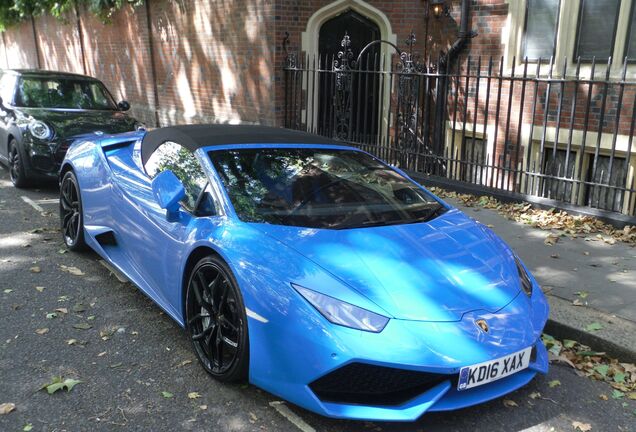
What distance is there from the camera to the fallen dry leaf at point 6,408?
9.60ft

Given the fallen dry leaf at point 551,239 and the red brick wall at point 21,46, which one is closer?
the fallen dry leaf at point 551,239

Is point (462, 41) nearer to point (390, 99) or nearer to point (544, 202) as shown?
point (390, 99)

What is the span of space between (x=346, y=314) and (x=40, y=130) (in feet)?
21.2

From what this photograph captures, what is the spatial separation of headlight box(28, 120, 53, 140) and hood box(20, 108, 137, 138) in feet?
0.25

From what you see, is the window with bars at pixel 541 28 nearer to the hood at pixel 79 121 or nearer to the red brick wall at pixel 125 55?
the hood at pixel 79 121

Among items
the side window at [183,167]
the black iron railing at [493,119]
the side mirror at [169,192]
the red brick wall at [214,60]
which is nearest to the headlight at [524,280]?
the side window at [183,167]

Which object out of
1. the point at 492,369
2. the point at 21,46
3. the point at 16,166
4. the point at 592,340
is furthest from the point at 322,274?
the point at 21,46

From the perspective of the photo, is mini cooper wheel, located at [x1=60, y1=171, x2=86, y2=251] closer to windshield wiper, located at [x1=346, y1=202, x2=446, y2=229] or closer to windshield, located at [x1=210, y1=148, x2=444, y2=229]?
windshield, located at [x1=210, y1=148, x2=444, y2=229]

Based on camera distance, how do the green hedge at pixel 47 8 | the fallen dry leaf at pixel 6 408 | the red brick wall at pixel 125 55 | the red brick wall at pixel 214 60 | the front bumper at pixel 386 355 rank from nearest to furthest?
the front bumper at pixel 386 355
the fallen dry leaf at pixel 6 408
the red brick wall at pixel 214 60
the red brick wall at pixel 125 55
the green hedge at pixel 47 8

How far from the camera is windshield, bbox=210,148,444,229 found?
11.3 feet

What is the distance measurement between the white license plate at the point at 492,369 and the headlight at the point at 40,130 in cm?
678

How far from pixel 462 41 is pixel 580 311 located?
22.6 feet

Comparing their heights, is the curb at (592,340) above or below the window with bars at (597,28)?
below

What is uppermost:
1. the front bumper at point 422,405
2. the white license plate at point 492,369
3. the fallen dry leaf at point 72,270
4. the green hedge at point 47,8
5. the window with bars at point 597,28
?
the green hedge at point 47,8
